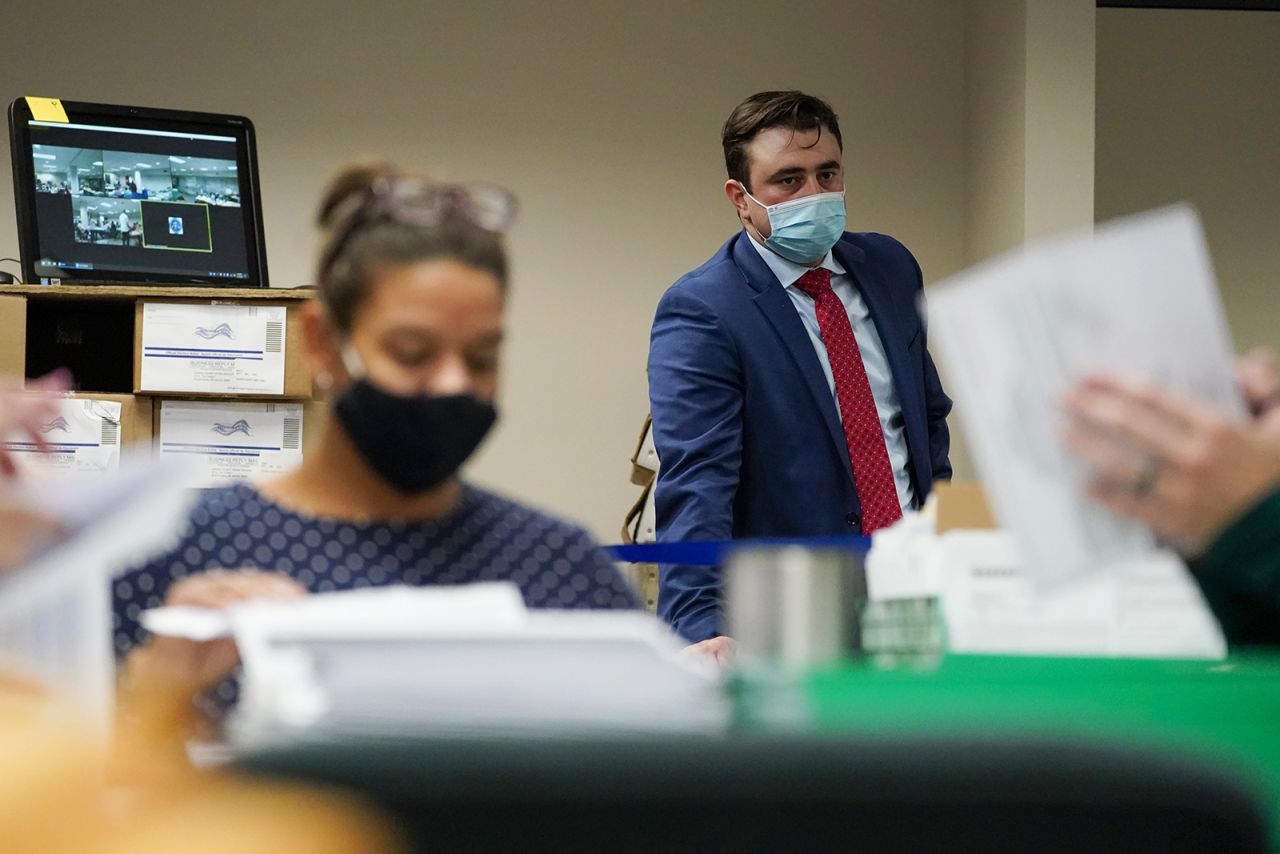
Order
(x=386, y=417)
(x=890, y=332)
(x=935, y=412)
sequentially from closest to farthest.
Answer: (x=386, y=417) → (x=890, y=332) → (x=935, y=412)

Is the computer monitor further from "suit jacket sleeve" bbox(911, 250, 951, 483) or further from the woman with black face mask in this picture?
the woman with black face mask

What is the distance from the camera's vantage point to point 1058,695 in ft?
2.89

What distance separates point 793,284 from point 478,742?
7.35 ft

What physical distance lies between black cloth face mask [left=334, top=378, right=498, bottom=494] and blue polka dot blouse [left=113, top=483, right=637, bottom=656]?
0.18ft

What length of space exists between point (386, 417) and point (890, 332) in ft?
4.91

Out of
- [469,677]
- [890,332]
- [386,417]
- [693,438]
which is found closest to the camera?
[469,677]

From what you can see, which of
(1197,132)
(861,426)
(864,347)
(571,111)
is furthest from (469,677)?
(1197,132)

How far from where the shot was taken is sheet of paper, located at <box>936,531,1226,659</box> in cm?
134

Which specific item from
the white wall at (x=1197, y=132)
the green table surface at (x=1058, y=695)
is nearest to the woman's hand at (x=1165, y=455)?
the green table surface at (x=1058, y=695)

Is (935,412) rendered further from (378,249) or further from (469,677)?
(469,677)

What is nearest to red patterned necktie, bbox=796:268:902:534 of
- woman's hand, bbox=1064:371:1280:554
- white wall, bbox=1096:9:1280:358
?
woman's hand, bbox=1064:371:1280:554

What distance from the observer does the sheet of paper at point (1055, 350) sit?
2.87 ft

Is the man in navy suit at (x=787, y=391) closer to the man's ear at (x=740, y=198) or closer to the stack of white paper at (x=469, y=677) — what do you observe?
the man's ear at (x=740, y=198)

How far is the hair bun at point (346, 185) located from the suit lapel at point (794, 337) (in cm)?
126
